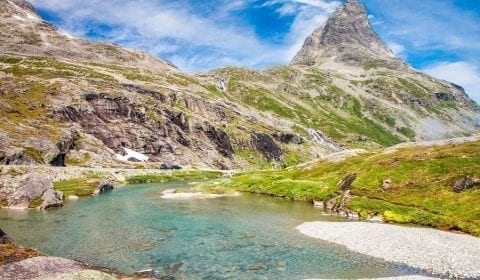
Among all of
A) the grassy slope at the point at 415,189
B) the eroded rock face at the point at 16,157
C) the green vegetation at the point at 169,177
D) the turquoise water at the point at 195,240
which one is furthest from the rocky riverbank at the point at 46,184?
the grassy slope at the point at 415,189

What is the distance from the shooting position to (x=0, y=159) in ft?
445

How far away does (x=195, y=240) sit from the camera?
51125 mm

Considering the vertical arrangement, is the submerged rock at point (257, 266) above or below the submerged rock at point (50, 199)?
below

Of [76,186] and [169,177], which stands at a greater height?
[169,177]

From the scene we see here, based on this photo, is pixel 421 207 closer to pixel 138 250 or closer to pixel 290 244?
pixel 290 244

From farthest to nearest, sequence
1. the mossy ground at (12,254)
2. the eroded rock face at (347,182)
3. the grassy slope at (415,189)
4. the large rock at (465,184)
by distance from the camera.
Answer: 1. the eroded rock face at (347,182)
2. the large rock at (465,184)
3. the grassy slope at (415,189)
4. the mossy ground at (12,254)

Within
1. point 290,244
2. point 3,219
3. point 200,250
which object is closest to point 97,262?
point 200,250

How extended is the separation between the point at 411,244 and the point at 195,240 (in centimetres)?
2559

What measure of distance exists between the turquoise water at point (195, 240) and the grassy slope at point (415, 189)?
9317mm

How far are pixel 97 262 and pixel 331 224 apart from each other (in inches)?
1374

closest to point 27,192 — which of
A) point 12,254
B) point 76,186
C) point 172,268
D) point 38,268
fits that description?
point 76,186

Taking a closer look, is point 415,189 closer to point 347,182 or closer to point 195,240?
point 347,182

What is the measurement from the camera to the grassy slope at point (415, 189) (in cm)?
5998

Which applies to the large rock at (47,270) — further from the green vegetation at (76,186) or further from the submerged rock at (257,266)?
the green vegetation at (76,186)
